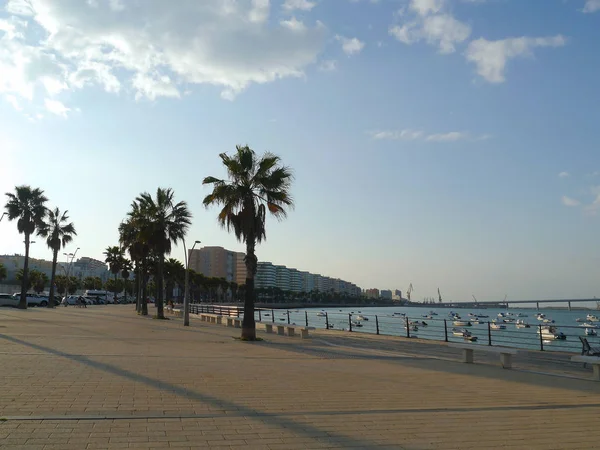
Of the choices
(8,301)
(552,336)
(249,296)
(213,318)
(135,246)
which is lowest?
(213,318)

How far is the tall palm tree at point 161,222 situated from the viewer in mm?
37094

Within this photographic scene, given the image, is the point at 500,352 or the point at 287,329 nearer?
the point at 500,352

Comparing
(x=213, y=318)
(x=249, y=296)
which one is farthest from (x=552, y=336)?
(x=213, y=318)

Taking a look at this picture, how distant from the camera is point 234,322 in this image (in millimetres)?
30688

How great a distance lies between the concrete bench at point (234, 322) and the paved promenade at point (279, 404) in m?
16.7

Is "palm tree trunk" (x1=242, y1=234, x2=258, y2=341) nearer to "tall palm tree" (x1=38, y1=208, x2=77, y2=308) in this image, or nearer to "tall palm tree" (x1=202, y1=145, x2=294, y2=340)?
"tall palm tree" (x1=202, y1=145, x2=294, y2=340)

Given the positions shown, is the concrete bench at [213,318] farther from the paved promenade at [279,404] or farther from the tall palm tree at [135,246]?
the paved promenade at [279,404]

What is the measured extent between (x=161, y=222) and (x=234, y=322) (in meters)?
10.8

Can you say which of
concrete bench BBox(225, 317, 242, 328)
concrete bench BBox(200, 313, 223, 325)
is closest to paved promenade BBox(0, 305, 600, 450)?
concrete bench BBox(225, 317, 242, 328)

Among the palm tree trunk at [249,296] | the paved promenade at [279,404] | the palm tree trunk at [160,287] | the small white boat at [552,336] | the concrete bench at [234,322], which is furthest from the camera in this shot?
the palm tree trunk at [160,287]

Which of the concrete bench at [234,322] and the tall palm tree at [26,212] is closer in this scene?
the concrete bench at [234,322]

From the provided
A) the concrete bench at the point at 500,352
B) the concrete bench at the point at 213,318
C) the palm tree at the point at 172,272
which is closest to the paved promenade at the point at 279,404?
the concrete bench at the point at 500,352

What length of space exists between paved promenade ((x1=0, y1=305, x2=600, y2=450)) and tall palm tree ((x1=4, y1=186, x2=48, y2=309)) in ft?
133

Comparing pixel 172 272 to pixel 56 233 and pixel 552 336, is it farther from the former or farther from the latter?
pixel 552 336
